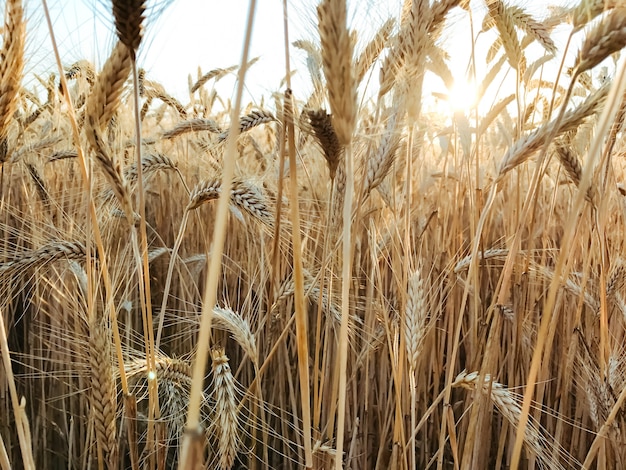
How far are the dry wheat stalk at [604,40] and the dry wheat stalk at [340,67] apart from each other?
35 centimetres

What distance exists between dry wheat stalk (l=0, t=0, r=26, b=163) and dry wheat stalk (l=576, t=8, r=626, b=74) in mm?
824

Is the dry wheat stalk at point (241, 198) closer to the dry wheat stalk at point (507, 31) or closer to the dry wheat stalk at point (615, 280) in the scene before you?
the dry wheat stalk at point (507, 31)

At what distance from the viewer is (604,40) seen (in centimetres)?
73

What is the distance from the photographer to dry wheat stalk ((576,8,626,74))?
2.37 ft

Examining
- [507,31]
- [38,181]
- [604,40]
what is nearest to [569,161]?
[507,31]

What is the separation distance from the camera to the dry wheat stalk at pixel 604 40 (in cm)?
72

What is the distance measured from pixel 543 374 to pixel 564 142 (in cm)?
65

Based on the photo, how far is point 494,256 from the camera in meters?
1.54

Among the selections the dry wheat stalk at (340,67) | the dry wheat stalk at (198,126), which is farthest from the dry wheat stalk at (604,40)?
the dry wheat stalk at (198,126)

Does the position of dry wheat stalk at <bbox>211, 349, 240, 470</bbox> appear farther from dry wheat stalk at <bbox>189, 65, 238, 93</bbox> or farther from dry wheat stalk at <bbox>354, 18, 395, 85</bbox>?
dry wheat stalk at <bbox>189, 65, 238, 93</bbox>

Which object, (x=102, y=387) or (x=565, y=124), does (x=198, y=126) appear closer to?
(x=102, y=387)

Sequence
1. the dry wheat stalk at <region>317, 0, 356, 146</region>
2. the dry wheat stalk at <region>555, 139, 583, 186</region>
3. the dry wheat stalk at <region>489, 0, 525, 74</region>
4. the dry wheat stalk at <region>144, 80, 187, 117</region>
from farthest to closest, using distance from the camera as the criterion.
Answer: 1. the dry wheat stalk at <region>144, 80, 187, 117</region>
2. the dry wheat stalk at <region>489, 0, 525, 74</region>
3. the dry wheat stalk at <region>555, 139, 583, 186</region>
4. the dry wheat stalk at <region>317, 0, 356, 146</region>

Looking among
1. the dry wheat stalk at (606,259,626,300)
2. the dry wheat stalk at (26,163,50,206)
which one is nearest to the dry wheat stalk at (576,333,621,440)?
the dry wheat stalk at (606,259,626,300)

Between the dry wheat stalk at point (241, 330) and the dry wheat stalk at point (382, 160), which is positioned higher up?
the dry wheat stalk at point (382, 160)
